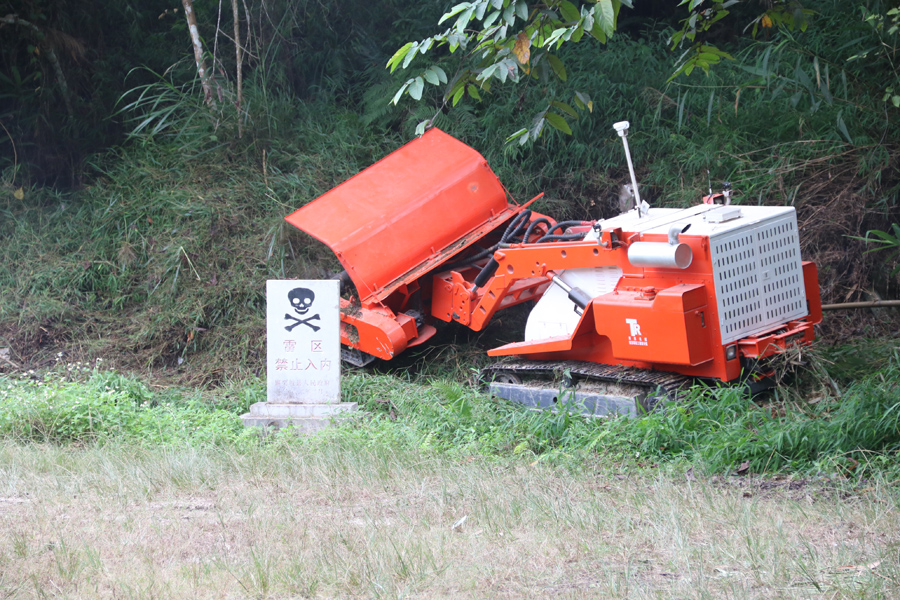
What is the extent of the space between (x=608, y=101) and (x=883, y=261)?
3.36 meters

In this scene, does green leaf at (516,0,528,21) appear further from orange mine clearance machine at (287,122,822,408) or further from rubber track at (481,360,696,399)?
rubber track at (481,360,696,399)

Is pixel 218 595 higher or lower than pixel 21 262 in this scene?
lower

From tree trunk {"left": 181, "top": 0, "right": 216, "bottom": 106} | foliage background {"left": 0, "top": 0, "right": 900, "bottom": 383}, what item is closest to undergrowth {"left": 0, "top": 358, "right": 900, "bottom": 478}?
foliage background {"left": 0, "top": 0, "right": 900, "bottom": 383}

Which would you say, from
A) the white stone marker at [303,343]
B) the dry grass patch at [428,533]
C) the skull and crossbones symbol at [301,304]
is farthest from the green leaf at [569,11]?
the skull and crossbones symbol at [301,304]

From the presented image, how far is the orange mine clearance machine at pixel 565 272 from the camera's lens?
16.7 ft

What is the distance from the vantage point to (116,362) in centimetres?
845

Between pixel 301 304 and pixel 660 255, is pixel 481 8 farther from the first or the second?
pixel 301 304

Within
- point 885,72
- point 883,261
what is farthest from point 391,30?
point 883,261

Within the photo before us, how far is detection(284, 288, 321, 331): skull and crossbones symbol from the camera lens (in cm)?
639

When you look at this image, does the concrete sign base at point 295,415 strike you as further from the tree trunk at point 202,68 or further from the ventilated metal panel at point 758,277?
the tree trunk at point 202,68

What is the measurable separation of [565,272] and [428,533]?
294cm

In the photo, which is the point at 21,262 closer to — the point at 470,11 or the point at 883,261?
the point at 470,11

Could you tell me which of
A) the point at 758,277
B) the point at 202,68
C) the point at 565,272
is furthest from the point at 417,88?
the point at 202,68

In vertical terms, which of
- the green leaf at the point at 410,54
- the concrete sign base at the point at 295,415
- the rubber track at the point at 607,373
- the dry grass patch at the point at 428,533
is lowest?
the concrete sign base at the point at 295,415
